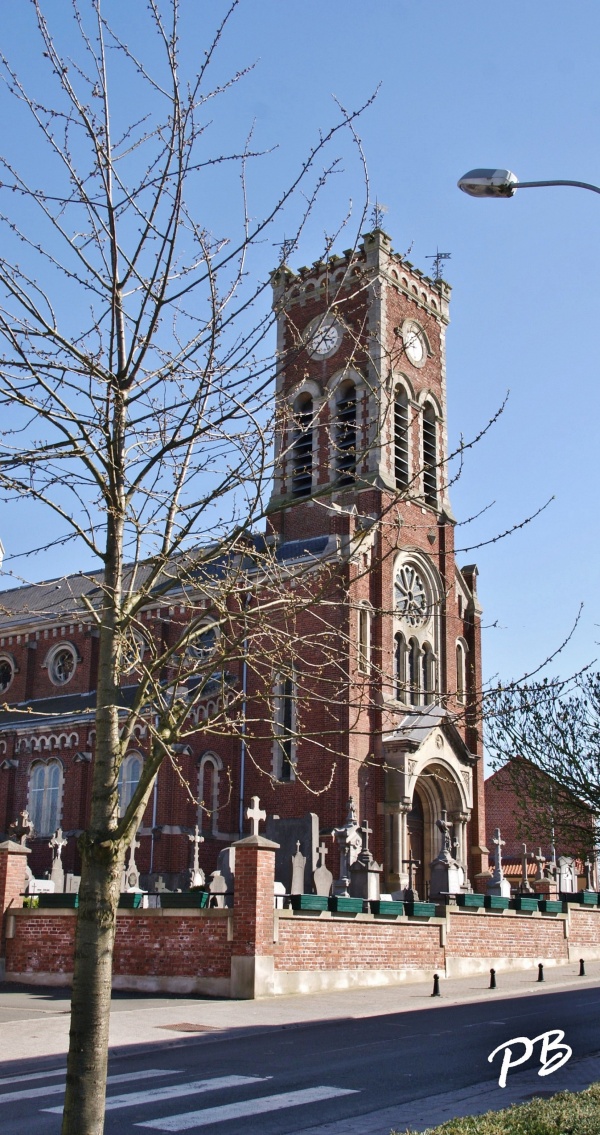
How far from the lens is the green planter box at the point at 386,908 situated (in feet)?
69.8

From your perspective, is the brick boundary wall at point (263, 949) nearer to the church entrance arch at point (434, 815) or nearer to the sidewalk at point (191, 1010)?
the sidewalk at point (191, 1010)

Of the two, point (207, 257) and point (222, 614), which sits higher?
point (207, 257)

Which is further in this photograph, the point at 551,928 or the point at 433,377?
the point at 433,377

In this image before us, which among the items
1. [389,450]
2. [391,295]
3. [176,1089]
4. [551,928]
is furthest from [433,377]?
[176,1089]

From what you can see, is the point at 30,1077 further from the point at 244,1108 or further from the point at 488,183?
the point at 488,183

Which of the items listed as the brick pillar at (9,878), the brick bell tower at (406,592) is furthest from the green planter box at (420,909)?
the brick pillar at (9,878)

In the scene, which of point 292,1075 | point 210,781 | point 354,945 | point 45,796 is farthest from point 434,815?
point 292,1075

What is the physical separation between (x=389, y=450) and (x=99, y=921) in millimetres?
27971

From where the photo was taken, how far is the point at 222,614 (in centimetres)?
587

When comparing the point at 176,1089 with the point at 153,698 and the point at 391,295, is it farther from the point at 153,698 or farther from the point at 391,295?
the point at 391,295

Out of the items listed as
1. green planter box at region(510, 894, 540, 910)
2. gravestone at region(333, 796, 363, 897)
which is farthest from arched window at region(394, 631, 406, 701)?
green planter box at region(510, 894, 540, 910)

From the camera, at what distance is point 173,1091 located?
10.2 metres

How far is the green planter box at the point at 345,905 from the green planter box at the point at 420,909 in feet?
6.09

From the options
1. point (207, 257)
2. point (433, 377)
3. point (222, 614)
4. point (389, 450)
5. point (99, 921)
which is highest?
point (433, 377)
